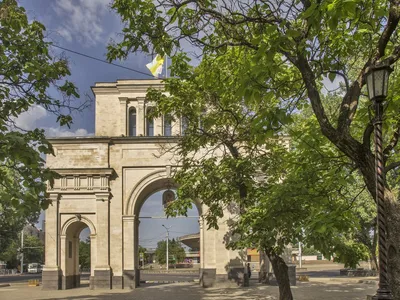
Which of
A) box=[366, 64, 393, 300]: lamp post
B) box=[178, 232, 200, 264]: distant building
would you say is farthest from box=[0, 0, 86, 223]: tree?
box=[178, 232, 200, 264]: distant building

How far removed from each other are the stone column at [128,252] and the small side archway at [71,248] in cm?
186

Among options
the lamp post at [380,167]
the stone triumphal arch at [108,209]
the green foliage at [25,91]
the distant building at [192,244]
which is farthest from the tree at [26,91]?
the distant building at [192,244]

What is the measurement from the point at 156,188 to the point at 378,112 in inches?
1010

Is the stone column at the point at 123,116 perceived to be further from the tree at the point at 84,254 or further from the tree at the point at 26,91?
the tree at the point at 84,254

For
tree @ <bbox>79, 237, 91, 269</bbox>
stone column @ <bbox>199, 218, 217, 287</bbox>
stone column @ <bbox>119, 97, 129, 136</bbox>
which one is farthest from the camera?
tree @ <bbox>79, 237, 91, 269</bbox>

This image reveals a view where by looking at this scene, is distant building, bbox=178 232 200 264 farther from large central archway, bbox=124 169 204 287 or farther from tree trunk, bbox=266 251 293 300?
tree trunk, bbox=266 251 293 300

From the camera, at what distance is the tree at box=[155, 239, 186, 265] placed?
271 feet

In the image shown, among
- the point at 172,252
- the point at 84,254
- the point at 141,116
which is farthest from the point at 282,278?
the point at 172,252

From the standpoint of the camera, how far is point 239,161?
14.2 m

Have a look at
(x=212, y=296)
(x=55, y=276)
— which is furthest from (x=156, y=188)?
(x=212, y=296)

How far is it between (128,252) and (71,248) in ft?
13.2

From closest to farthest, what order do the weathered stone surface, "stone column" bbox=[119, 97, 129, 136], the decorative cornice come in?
the weathered stone surface
the decorative cornice
"stone column" bbox=[119, 97, 129, 136]

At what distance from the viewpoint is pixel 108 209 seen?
28.6 meters

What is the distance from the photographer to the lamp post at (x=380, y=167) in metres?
6.29
